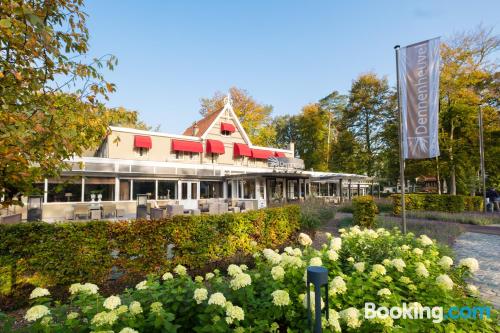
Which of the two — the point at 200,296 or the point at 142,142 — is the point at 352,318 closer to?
the point at 200,296

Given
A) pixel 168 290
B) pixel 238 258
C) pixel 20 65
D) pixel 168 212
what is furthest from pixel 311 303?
pixel 168 212

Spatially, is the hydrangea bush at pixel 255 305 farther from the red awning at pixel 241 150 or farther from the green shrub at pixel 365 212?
the red awning at pixel 241 150

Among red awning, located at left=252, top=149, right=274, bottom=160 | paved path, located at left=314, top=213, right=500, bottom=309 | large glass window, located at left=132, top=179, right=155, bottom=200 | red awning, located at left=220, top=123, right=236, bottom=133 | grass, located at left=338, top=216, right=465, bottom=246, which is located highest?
red awning, located at left=220, top=123, right=236, bottom=133

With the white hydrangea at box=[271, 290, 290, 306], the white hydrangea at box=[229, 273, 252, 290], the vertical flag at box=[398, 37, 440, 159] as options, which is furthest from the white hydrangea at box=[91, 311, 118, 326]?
the vertical flag at box=[398, 37, 440, 159]

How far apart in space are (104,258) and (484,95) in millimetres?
28366

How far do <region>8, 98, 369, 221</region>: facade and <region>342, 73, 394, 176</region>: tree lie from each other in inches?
330

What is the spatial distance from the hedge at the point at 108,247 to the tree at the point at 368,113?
30.4m

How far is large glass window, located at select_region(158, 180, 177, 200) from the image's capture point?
65.8ft

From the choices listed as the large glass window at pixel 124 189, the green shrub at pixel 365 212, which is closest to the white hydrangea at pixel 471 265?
the green shrub at pixel 365 212

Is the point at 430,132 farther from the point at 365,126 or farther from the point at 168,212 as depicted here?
the point at 365,126

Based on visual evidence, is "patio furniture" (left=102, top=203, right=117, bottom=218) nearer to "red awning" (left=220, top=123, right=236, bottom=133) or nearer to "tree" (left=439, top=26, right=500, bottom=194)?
"red awning" (left=220, top=123, right=236, bottom=133)

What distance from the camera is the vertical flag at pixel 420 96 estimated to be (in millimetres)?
8359

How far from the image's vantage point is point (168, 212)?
13.2 metres

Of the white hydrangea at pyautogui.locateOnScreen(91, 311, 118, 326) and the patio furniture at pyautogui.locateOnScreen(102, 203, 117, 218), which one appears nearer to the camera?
the white hydrangea at pyautogui.locateOnScreen(91, 311, 118, 326)
